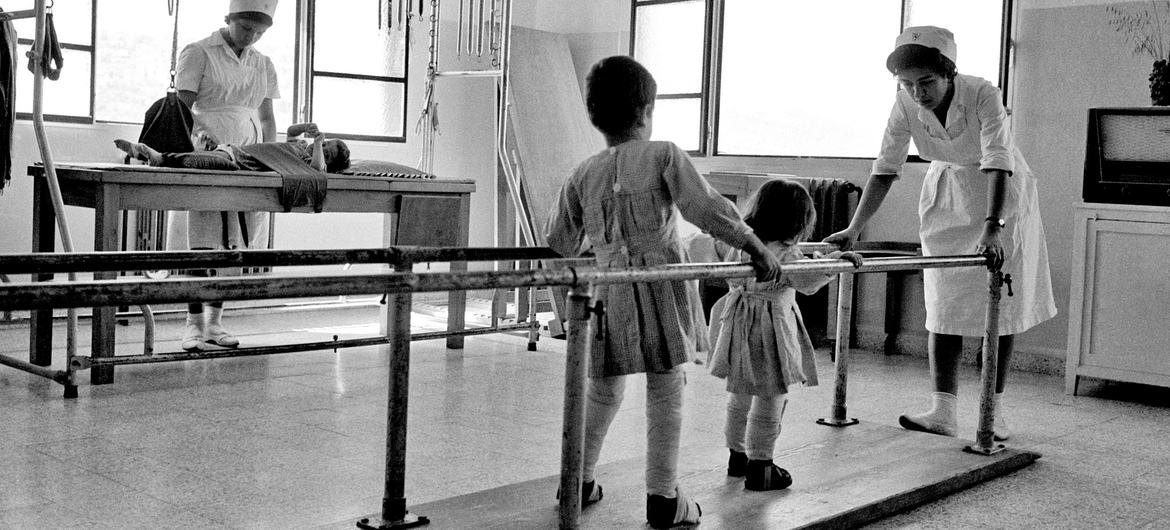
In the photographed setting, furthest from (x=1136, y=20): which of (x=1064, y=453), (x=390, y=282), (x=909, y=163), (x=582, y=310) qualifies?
(x=390, y=282)

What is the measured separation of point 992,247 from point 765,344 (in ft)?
3.40

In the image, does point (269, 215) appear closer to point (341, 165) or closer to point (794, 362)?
point (341, 165)

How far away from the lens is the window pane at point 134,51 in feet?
23.0

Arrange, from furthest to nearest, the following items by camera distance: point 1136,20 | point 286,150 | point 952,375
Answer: point 1136,20
point 286,150
point 952,375

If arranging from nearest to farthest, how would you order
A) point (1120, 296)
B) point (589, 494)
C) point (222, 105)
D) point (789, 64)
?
1. point (589, 494)
2. point (1120, 296)
3. point (222, 105)
4. point (789, 64)

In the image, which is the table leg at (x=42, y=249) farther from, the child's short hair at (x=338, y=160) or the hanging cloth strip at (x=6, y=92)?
the child's short hair at (x=338, y=160)

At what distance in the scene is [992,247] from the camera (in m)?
3.61

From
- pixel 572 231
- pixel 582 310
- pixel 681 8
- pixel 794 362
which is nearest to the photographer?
pixel 582 310

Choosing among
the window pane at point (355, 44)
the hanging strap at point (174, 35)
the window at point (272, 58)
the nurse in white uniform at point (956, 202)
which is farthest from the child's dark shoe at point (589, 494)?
the window pane at point (355, 44)

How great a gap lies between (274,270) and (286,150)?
8.50 feet

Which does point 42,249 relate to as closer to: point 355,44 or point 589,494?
point 589,494

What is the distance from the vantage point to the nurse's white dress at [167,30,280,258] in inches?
218

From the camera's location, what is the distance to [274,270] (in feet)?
25.0

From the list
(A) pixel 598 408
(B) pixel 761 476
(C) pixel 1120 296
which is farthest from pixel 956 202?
(A) pixel 598 408
